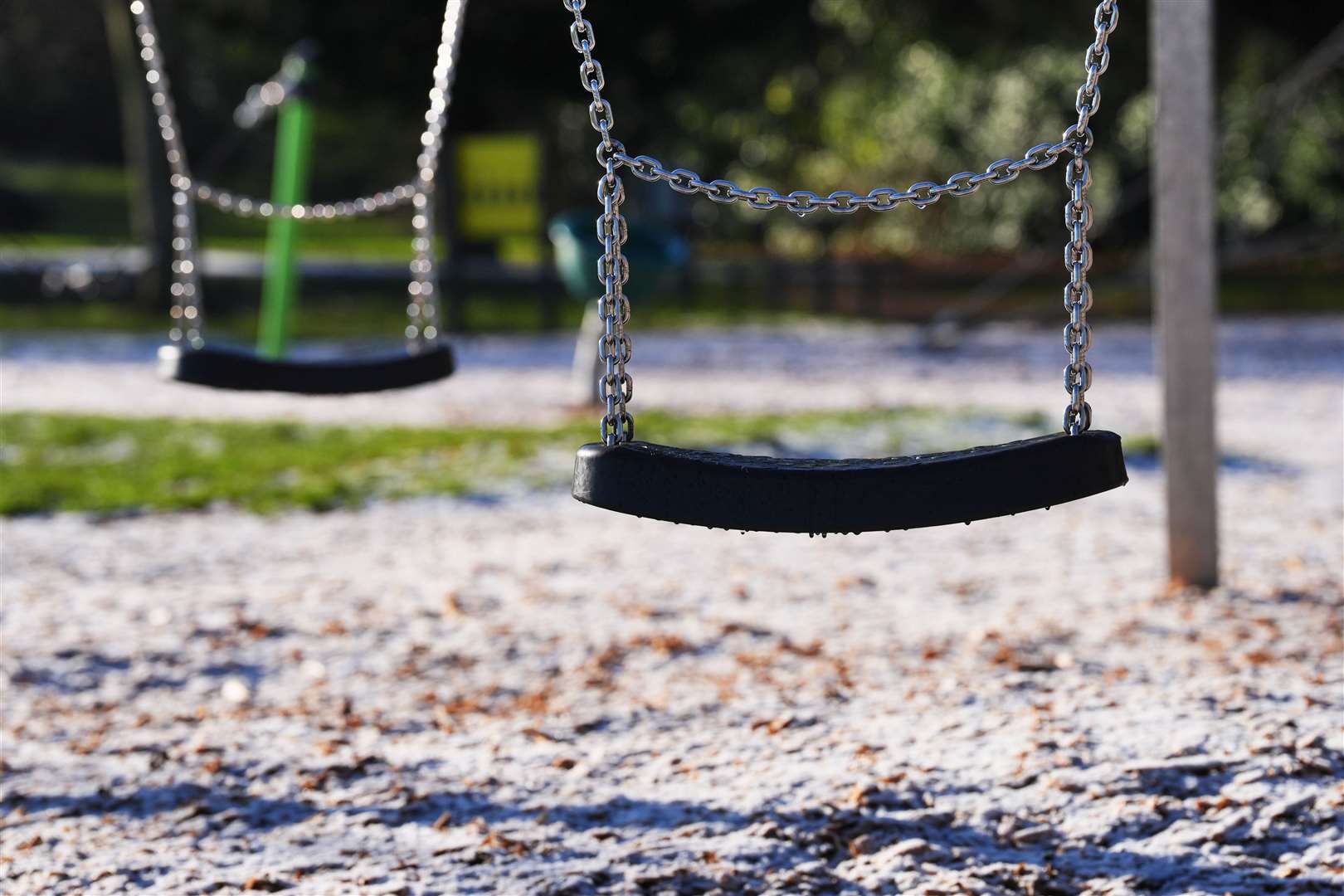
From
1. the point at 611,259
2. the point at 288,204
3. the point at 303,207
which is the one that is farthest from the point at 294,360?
the point at 288,204

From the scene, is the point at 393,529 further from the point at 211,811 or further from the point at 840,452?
the point at 211,811

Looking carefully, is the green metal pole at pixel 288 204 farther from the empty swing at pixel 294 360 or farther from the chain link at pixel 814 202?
the chain link at pixel 814 202

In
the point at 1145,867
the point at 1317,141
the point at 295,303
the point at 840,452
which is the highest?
the point at 1317,141

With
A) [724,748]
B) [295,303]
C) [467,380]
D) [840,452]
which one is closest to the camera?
[724,748]

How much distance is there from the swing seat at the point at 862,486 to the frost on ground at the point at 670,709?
681mm

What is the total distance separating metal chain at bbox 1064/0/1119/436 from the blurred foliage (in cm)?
1013

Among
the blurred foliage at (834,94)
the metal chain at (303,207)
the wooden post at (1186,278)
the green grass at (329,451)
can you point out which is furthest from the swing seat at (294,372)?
the blurred foliage at (834,94)

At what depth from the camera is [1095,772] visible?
121 inches

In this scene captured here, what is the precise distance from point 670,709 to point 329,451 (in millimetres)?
4059

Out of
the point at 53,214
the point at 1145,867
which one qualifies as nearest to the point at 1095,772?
the point at 1145,867

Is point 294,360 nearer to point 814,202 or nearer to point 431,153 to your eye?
point 431,153

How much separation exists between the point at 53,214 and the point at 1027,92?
16304 mm

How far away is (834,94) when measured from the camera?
66.7ft

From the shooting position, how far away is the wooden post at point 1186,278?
427 centimetres
